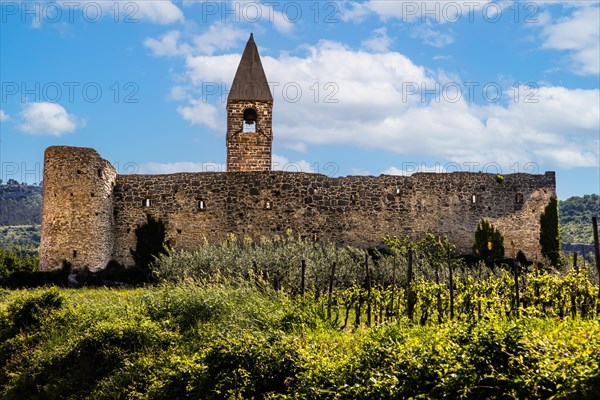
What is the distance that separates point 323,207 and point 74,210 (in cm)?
1002

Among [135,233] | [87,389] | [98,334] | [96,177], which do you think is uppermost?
[96,177]

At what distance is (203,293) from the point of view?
16.8 metres

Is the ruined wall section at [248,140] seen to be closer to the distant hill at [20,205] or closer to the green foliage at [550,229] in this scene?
the green foliage at [550,229]

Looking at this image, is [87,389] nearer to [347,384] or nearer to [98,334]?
[98,334]

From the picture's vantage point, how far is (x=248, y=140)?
35719 mm

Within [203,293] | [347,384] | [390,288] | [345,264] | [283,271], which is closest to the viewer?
[347,384]

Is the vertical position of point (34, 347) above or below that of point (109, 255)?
below

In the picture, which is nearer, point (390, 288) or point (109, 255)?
point (390, 288)

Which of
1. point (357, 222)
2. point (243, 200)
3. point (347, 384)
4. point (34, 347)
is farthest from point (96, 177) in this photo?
point (347, 384)

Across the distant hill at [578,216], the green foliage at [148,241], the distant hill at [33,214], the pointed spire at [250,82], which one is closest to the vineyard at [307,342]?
the green foliage at [148,241]

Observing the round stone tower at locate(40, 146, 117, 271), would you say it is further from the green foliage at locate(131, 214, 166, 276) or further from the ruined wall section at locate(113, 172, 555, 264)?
the ruined wall section at locate(113, 172, 555, 264)

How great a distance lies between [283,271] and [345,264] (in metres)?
2.98

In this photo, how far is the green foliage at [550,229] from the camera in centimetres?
3096

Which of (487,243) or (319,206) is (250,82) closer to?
(319,206)
